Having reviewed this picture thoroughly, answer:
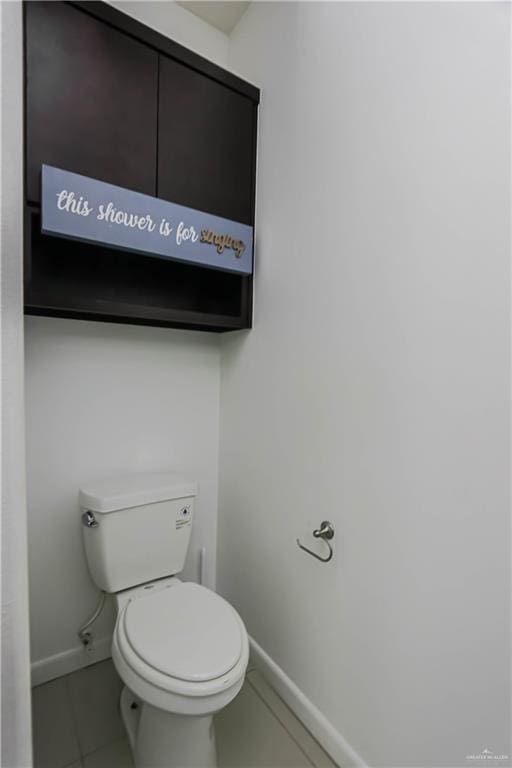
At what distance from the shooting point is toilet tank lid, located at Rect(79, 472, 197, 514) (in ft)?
4.02

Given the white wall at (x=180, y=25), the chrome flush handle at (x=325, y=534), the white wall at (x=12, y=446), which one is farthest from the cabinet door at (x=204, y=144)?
the chrome flush handle at (x=325, y=534)

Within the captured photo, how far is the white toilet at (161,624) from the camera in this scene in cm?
92

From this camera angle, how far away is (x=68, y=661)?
4.56 ft

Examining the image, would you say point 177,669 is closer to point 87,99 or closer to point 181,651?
point 181,651

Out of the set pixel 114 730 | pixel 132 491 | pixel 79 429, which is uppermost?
pixel 79 429

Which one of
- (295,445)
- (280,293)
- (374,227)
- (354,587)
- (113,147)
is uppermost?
(113,147)

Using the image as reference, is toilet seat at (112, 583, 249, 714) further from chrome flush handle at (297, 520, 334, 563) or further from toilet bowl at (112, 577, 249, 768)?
chrome flush handle at (297, 520, 334, 563)

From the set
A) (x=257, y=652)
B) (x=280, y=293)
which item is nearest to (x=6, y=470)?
(x=280, y=293)

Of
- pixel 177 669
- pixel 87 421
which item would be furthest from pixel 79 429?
pixel 177 669

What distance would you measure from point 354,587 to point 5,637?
850 millimetres

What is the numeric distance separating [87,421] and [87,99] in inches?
41.0

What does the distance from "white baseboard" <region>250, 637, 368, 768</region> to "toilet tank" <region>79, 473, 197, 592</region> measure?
1.59ft

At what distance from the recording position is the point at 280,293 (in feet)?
4.36

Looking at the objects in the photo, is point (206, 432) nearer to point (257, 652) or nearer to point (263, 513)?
point (263, 513)
